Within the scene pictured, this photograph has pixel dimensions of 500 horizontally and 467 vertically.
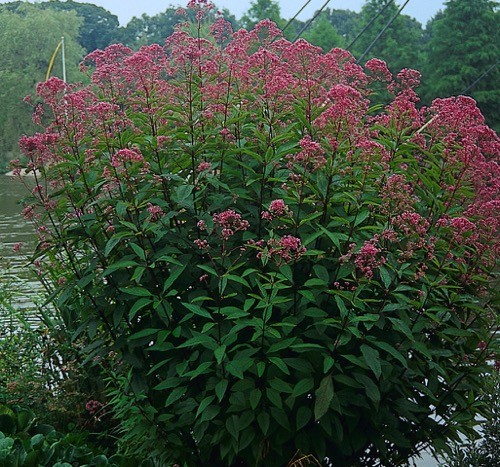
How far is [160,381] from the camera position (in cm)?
332

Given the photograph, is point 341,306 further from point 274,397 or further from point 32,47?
point 32,47

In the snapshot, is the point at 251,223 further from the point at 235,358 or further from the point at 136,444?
the point at 136,444

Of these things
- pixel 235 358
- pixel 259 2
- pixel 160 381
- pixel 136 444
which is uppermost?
pixel 259 2

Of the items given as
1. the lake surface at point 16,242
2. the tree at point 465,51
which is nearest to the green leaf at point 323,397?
the lake surface at point 16,242

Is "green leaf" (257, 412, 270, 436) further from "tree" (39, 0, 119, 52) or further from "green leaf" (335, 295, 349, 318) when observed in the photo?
"tree" (39, 0, 119, 52)

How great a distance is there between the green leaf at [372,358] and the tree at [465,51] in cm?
3661

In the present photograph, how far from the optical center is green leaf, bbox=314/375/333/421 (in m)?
2.82

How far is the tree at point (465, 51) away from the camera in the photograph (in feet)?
126

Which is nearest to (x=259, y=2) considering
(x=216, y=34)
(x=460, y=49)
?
(x=460, y=49)

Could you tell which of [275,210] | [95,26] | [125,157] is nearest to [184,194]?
[125,157]

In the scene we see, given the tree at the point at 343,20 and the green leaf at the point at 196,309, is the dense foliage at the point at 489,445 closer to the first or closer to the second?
the green leaf at the point at 196,309

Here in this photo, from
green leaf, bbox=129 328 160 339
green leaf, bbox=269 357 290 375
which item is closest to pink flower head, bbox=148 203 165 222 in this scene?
green leaf, bbox=129 328 160 339

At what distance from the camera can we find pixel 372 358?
111 inches

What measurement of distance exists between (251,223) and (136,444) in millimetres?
1088
